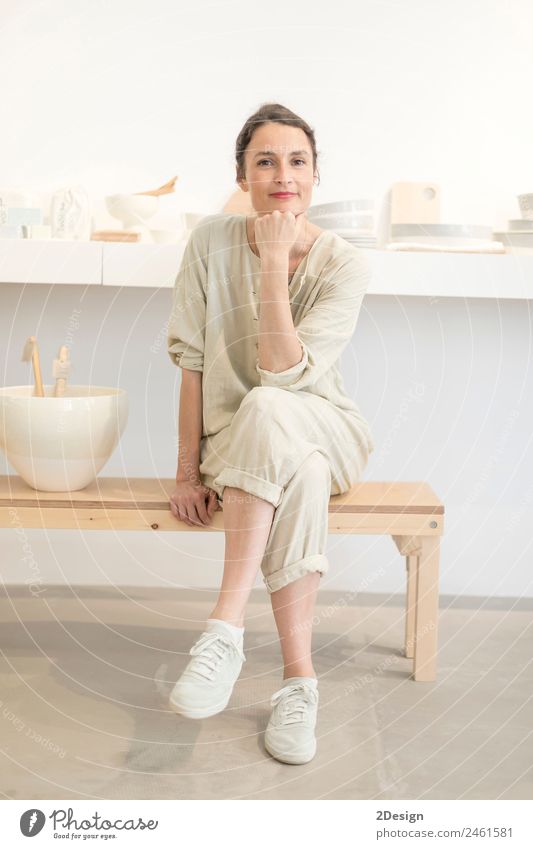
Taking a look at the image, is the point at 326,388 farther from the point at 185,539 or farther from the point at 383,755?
the point at 185,539

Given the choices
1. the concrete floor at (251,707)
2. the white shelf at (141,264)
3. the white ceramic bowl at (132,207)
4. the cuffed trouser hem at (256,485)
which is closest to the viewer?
the concrete floor at (251,707)

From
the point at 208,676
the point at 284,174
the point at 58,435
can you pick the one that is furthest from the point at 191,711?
the point at 284,174

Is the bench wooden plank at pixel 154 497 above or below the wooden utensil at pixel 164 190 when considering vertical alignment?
below

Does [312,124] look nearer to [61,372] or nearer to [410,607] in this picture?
[61,372]

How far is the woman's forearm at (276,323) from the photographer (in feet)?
4.65

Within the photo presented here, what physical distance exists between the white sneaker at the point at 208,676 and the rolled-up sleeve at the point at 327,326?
35 centimetres

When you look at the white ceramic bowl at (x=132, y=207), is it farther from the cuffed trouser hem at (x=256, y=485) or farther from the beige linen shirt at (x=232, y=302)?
the cuffed trouser hem at (x=256, y=485)

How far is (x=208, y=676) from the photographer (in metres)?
1.31

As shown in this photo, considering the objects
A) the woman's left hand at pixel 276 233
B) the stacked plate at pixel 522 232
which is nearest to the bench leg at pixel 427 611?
the woman's left hand at pixel 276 233

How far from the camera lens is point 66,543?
2.10 metres

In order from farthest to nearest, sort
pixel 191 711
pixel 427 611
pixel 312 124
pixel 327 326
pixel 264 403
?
pixel 312 124 → pixel 427 611 → pixel 327 326 → pixel 264 403 → pixel 191 711

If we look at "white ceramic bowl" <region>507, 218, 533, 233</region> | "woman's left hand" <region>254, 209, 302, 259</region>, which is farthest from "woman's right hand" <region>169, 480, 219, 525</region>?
"white ceramic bowl" <region>507, 218, 533, 233</region>

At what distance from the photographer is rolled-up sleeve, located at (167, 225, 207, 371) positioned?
161cm

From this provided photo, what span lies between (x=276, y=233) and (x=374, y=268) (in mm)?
347
